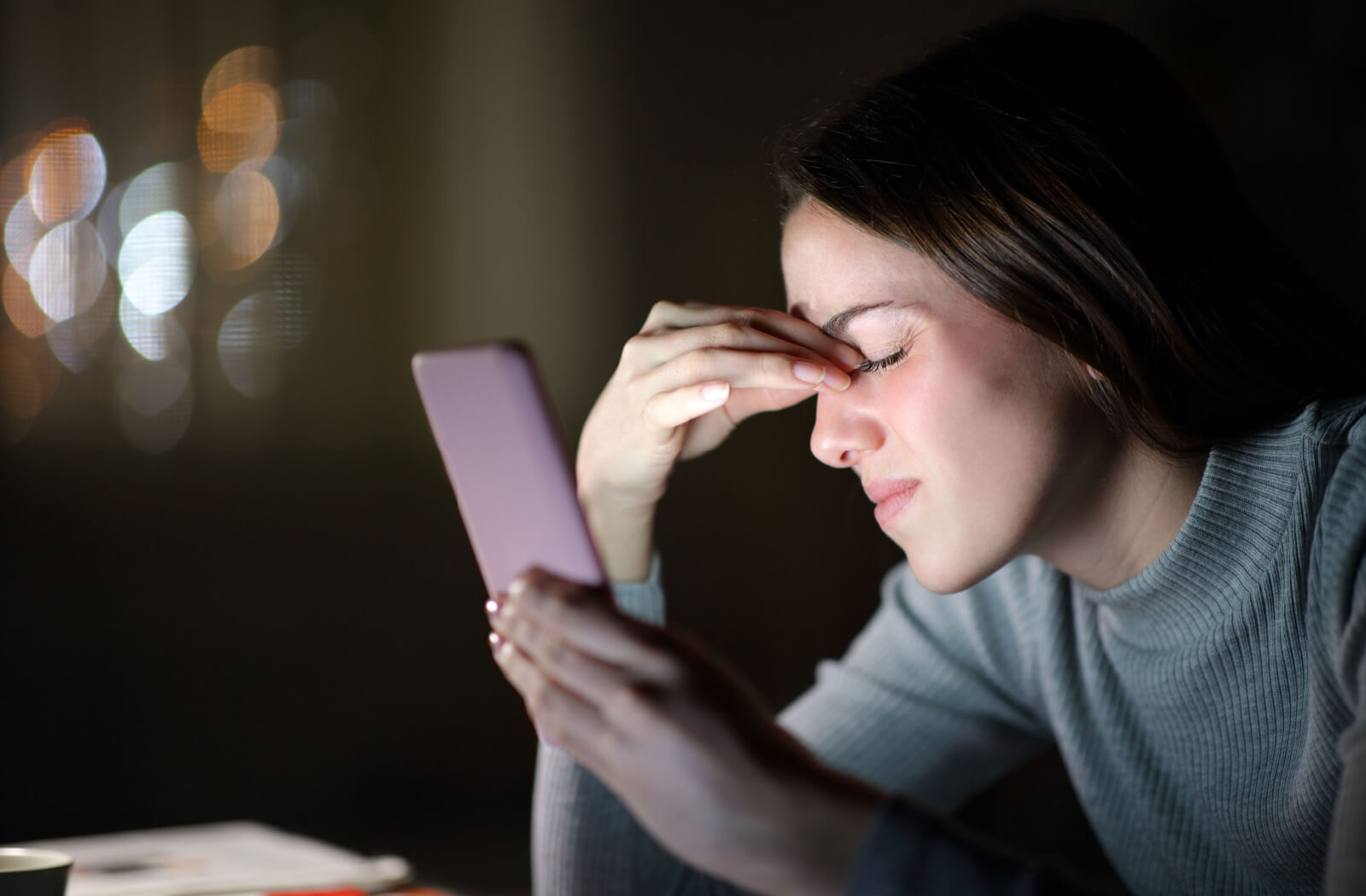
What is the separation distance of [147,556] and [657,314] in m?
2.04

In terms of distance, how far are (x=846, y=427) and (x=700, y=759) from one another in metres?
0.37

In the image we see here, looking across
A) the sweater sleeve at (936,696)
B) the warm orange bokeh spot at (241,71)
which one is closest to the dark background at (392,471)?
the warm orange bokeh spot at (241,71)

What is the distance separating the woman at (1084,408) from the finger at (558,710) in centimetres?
31

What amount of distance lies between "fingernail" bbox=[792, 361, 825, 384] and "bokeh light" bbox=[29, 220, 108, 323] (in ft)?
7.10

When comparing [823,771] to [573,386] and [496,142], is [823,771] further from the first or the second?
[496,142]

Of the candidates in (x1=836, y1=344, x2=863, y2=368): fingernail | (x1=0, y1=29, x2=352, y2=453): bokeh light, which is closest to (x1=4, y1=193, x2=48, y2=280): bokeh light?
(x1=0, y1=29, x2=352, y2=453): bokeh light

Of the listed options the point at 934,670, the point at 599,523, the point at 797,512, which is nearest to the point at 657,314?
the point at 599,523

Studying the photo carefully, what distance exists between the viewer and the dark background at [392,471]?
7.98 feet

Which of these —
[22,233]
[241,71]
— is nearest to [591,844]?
[22,233]

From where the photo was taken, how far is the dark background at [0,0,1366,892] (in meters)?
2.43

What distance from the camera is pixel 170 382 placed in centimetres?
261

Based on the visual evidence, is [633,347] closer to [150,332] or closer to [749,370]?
[749,370]

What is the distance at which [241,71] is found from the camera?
2.61 m

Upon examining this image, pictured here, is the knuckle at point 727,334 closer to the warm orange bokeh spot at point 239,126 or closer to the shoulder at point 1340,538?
the shoulder at point 1340,538
